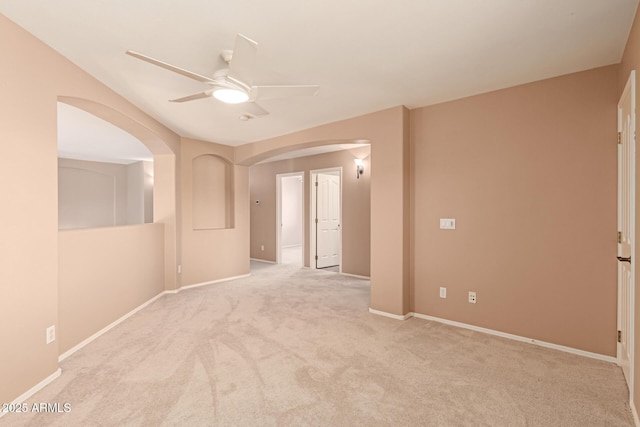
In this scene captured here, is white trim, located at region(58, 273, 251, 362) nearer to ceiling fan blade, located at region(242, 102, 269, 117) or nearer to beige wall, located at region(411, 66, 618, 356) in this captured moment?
ceiling fan blade, located at region(242, 102, 269, 117)

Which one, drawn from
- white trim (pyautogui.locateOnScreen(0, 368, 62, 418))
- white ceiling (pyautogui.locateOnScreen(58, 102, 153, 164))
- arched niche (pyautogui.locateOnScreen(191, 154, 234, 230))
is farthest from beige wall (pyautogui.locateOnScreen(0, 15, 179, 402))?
arched niche (pyautogui.locateOnScreen(191, 154, 234, 230))

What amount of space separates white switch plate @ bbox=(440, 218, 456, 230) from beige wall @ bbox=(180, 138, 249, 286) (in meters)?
3.68

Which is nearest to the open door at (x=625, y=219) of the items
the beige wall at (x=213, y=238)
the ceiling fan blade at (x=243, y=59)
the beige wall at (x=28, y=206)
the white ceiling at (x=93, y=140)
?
the ceiling fan blade at (x=243, y=59)

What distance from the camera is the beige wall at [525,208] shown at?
2.58m

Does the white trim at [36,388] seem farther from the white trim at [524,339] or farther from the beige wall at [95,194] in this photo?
the beige wall at [95,194]

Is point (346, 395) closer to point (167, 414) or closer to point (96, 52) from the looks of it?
point (167, 414)

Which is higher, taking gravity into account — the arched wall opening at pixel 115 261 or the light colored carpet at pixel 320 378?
the arched wall opening at pixel 115 261

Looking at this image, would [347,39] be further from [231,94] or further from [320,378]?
[320,378]

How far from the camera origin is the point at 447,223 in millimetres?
3408

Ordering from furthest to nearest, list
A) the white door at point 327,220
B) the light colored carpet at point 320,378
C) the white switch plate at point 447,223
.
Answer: the white door at point 327,220
the white switch plate at point 447,223
the light colored carpet at point 320,378

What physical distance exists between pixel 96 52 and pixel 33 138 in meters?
0.79

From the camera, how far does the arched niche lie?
17.3 feet

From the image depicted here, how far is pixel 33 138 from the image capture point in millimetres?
2111

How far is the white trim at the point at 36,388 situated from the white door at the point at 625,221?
13.5 feet
